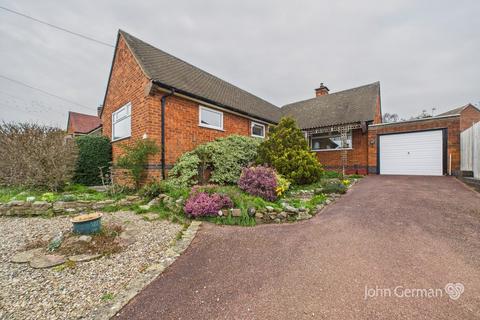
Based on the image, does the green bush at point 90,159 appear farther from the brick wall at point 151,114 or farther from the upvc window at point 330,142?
the upvc window at point 330,142

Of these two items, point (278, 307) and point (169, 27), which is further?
point (169, 27)

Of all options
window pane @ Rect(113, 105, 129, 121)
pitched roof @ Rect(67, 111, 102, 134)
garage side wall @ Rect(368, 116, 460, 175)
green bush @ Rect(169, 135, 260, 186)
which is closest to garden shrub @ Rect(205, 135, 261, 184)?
green bush @ Rect(169, 135, 260, 186)

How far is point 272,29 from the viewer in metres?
9.81

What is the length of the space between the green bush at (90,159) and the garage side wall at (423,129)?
45.8 feet

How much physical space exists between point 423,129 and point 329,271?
37.9ft

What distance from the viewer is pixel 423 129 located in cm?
973

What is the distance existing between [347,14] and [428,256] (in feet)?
31.2

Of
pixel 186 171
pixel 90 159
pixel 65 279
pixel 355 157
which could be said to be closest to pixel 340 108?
pixel 355 157

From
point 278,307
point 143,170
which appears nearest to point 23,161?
point 143,170

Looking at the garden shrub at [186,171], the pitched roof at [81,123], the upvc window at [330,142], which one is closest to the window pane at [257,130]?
the upvc window at [330,142]

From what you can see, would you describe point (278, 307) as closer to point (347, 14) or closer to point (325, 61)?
point (347, 14)

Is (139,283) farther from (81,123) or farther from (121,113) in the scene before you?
(81,123)

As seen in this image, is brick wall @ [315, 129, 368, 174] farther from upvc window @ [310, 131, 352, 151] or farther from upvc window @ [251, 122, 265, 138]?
upvc window @ [251, 122, 265, 138]

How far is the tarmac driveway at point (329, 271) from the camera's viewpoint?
1.80 m
